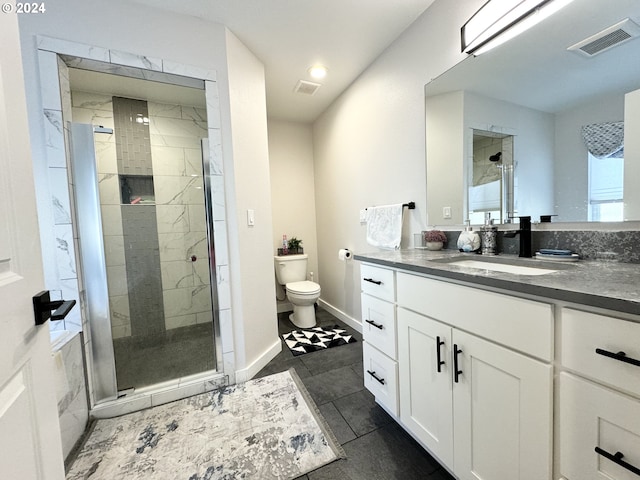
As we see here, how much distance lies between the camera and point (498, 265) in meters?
1.20

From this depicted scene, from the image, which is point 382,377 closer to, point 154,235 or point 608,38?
point 608,38

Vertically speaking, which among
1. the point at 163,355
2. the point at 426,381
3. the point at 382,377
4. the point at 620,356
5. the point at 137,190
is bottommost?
the point at 163,355

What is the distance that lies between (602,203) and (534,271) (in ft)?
1.17

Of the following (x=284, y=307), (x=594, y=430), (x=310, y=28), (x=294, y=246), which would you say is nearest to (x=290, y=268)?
(x=294, y=246)

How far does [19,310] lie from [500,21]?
6.47 feet

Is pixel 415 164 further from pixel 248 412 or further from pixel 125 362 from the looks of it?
pixel 125 362

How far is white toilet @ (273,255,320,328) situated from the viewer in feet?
8.34

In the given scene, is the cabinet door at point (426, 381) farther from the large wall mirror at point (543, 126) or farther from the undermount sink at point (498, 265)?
the large wall mirror at point (543, 126)

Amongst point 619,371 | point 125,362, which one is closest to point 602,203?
point 619,371

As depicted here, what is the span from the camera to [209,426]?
1400mm

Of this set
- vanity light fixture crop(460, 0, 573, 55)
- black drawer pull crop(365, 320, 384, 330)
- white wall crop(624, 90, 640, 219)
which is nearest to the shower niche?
black drawer pull crop(365, 320, 384, 330)

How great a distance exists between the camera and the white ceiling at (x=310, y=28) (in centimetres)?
153

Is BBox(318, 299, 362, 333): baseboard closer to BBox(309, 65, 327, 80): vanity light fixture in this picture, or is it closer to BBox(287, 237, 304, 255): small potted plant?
BBox(287, 237, 304, 255): small potted plant

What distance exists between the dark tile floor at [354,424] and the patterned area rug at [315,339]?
3.3 inches
